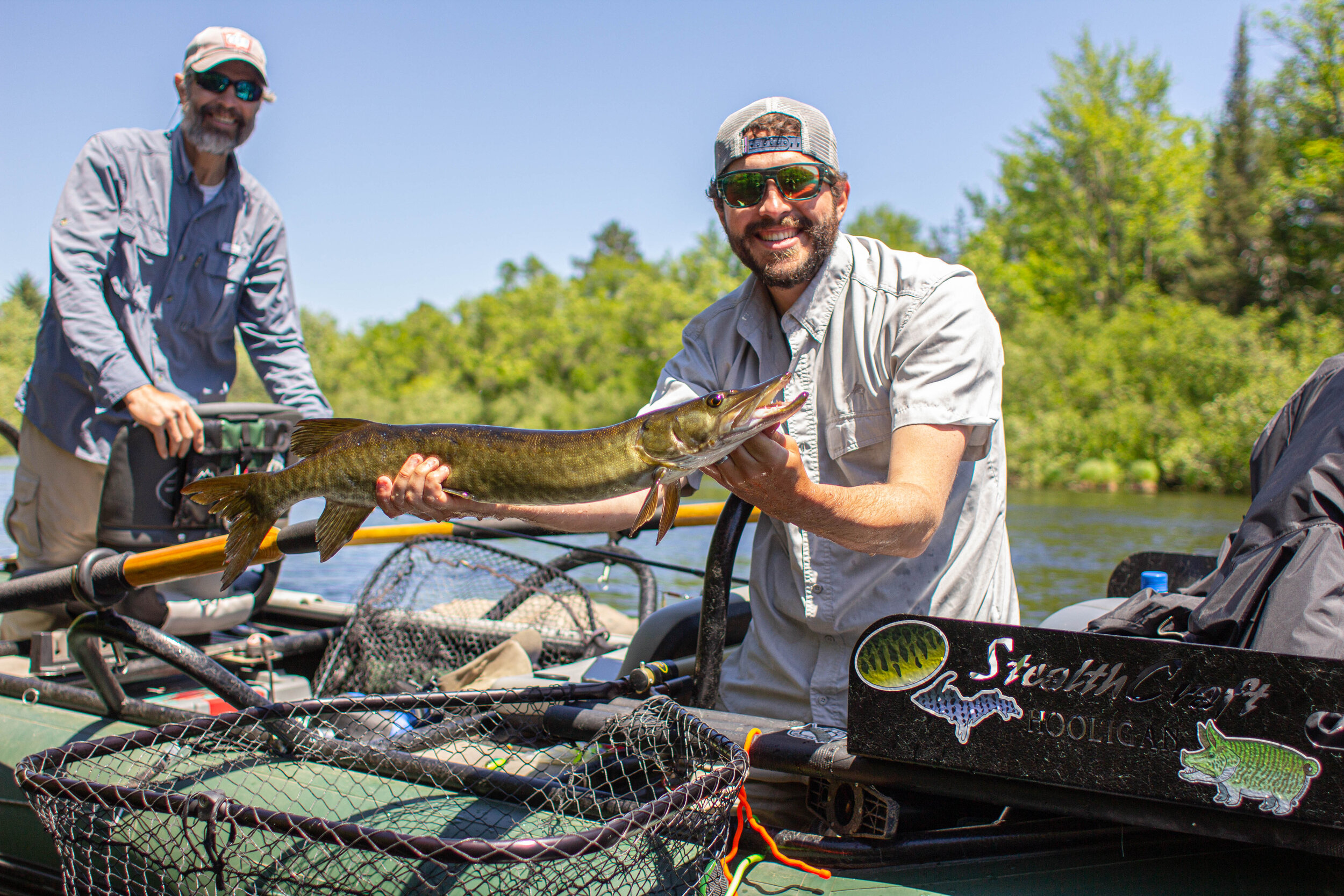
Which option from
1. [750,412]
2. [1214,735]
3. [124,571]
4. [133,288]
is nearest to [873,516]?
[750,412]

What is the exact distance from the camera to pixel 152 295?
4367 millimetres

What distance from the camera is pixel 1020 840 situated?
2.20 meters

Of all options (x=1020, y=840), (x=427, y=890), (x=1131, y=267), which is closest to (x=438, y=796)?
(x=427, y=890)

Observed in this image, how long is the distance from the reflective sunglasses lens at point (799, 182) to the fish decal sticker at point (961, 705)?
1472 millimetres

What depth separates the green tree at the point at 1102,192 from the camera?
4631cm

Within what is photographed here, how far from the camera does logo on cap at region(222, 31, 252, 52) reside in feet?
13.7

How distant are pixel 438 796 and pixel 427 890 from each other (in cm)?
47

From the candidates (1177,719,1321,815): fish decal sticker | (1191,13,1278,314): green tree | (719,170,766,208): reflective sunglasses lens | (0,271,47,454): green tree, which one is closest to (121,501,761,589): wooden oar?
(719,170,766,208): reflective sunglasses lens

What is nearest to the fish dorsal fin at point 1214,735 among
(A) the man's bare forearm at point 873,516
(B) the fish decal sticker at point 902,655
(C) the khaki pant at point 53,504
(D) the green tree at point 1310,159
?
(B) the fish decal sticker at point 902,655

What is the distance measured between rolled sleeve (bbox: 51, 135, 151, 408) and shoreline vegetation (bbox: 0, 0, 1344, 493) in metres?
29.1

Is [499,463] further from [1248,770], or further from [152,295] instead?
[152,295]

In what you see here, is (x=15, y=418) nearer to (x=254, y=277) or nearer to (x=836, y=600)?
(x=254, y=277)

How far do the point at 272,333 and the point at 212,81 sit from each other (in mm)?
1142

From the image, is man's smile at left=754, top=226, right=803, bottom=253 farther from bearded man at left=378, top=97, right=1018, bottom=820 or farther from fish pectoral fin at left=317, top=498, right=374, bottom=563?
fish pectoral fin at left=317, top=498, right=374, bottom=563
